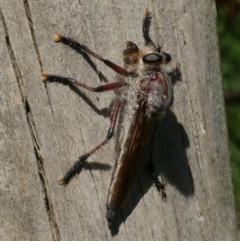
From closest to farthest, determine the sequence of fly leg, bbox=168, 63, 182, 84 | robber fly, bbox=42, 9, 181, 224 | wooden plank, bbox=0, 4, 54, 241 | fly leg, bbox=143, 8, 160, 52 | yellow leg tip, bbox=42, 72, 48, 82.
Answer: wooden plank, bbox=0, 4, 54, 241, yellow leg tip, bbox=42, 72, 48, 82, robber fly, bbox=42, 9, 181, 224, fly leg, bbox=143, 8, 160, 52, fly leg, bbox=168, 63, 182, 84

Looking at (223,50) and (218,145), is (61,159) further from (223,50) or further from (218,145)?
(223,50)

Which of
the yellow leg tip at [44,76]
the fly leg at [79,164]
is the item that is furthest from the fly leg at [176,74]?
the yellow leg tip at [44,76]

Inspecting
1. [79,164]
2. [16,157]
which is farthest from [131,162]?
[16,157]

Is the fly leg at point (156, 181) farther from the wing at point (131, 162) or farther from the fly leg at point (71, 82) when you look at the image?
the fly leg at point (71, 82)

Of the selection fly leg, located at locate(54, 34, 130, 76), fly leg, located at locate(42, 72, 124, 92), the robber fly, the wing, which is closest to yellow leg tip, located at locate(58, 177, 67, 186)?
the robber fly

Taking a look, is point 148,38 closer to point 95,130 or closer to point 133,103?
point 133,103

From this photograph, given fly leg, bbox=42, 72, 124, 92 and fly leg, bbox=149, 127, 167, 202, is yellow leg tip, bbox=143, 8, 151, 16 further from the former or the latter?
fly leg, bbox=149, 127, 167, 202

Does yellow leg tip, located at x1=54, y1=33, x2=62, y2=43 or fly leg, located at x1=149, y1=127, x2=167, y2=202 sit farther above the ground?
yellow leg tip, located at x1=54, y1=33, x2=62, y2=43
